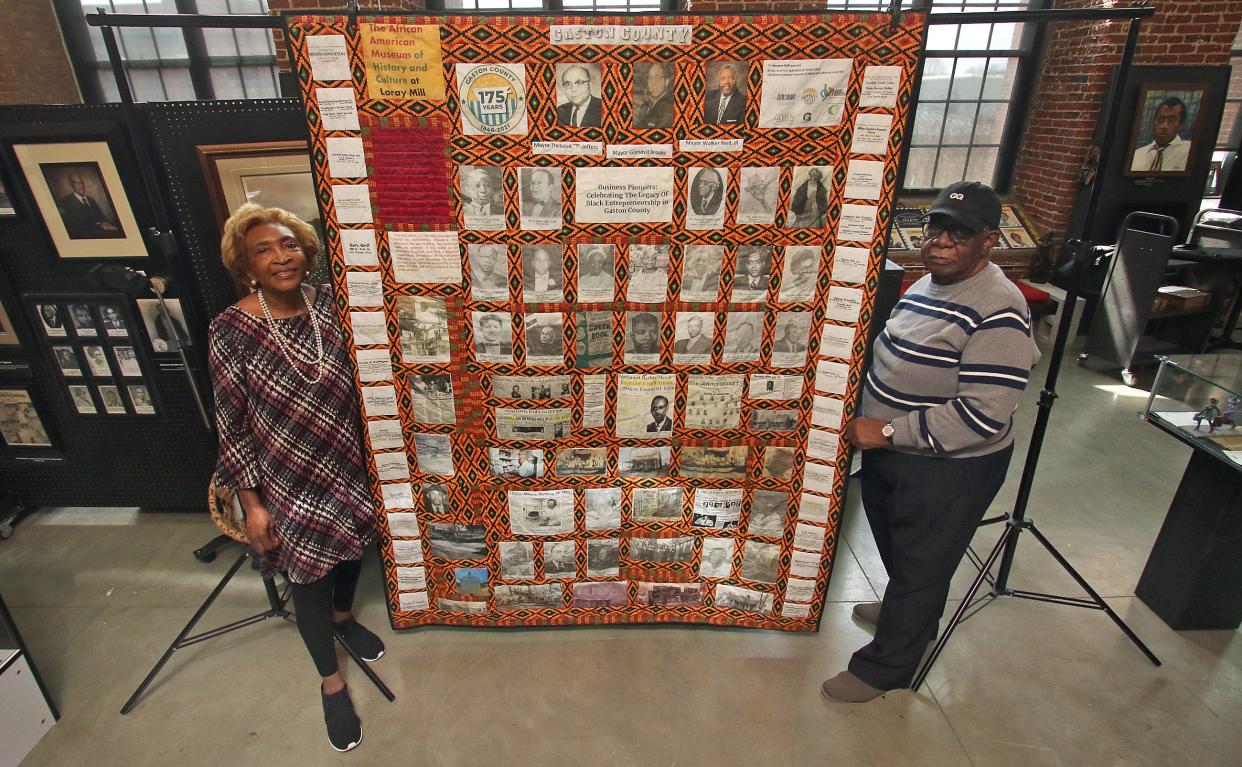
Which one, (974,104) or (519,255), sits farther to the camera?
(974,104)

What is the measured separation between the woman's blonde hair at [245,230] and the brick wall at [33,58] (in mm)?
4349

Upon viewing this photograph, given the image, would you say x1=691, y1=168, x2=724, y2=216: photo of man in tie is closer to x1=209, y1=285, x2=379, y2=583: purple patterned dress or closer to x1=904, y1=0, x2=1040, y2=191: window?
x1=209, y1=285, x2=379, y2=583: purple patterned dress

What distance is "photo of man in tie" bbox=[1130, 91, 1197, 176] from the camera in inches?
202

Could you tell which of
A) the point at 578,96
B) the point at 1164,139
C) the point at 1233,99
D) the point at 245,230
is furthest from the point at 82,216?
the point at 1233,99

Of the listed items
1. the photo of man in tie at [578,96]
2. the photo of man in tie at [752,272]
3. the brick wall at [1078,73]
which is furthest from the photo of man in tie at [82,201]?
the brick wall at [1078,73]

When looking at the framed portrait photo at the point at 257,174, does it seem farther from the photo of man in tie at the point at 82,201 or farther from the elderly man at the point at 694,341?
the elderly man at the point at 694,341

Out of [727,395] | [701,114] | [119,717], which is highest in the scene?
[701,114]

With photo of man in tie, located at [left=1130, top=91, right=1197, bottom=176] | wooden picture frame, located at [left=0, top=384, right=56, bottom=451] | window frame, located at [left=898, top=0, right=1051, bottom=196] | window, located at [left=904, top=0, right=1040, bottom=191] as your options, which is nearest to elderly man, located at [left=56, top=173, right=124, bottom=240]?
wooden picture frame, located at [left=0, top=384, right=56, bottom=451]

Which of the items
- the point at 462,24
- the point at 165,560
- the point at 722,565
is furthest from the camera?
the point at 165,560

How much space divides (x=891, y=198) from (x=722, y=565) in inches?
55.1

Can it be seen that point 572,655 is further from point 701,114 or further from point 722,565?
point 701,114

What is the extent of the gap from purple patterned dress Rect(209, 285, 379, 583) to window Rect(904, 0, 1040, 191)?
19.0 ft

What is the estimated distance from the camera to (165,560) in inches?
116

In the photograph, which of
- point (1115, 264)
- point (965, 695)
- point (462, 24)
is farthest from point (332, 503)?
point (1115, 264)
